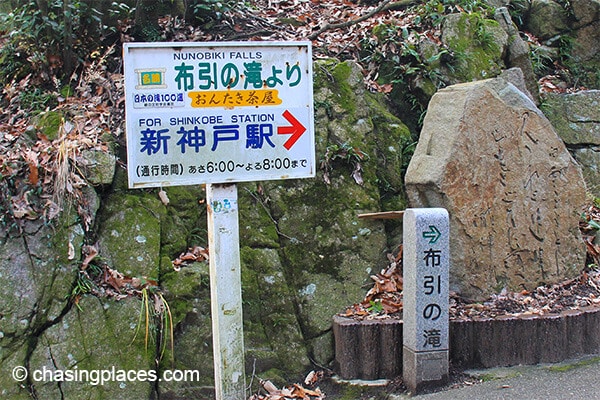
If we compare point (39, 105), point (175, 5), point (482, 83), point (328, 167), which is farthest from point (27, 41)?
point (482, 83)

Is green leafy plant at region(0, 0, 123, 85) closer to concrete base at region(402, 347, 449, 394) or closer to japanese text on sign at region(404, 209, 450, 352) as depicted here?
japanese text on sign at region(404, 209, 450, 352)

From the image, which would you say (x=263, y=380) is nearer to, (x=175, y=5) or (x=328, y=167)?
(x=328, y=167)

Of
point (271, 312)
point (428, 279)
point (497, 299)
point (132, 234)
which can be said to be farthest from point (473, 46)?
point (132, 234)

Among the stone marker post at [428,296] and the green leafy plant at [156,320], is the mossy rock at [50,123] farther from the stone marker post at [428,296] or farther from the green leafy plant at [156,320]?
the stone marker post at [428,296]

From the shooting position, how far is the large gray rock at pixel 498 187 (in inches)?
229

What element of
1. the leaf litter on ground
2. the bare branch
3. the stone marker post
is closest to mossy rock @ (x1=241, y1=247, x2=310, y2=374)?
the leaf litter on ground

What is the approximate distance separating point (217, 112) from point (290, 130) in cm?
51

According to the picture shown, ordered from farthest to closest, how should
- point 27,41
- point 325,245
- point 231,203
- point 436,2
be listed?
point 436,2, point 27,41, point 325,245, point 231,203

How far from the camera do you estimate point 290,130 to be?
4.28m

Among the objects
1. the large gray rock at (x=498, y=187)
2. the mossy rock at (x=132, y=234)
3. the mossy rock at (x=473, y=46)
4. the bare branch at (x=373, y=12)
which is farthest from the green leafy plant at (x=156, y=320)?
the mossy rock at (x=473, y=46)

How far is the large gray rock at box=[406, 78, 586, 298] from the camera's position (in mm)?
5805

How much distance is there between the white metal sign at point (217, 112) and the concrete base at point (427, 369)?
1.90 m

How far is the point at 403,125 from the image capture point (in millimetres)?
7215

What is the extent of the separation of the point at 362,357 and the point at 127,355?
6.54ft
